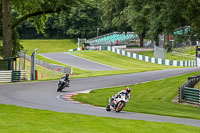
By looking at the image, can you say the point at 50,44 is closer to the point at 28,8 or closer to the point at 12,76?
the point at 28,8

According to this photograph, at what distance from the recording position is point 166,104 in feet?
80.4

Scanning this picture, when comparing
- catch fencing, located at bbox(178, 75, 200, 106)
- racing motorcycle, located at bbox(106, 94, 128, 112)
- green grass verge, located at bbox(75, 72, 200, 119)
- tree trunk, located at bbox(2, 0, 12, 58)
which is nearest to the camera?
racing motorcycle, located at bbox(106, 94, 128, 112)

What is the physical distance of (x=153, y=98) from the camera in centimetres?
2744

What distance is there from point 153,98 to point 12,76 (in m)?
16.4

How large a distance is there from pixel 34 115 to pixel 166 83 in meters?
20.0

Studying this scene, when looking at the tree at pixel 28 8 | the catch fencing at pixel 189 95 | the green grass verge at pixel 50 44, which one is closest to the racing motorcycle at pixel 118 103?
the catch fencing at pixel 189 95

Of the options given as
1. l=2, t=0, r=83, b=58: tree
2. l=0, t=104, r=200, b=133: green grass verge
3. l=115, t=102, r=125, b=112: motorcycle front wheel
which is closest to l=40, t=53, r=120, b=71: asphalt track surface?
→ l=2, t=0, r=83, b=58: tree

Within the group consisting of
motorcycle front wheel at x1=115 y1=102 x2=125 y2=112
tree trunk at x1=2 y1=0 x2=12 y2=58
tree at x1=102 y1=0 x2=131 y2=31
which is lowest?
motorcycle front wheel at x1=115 y1=102 x2=125 y2=112

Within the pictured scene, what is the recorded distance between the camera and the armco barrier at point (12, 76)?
39.1 metres

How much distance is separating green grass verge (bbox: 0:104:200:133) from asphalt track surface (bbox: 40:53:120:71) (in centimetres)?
4244

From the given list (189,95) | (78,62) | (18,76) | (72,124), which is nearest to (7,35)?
(18,76)

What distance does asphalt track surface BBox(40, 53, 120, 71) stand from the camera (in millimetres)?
61125

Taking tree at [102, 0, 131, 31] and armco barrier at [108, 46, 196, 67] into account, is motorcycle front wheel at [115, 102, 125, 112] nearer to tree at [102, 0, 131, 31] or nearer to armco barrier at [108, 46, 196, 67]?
armco barrier at [108, 46, 196, 67]

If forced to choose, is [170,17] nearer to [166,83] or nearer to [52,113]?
[166,83]
